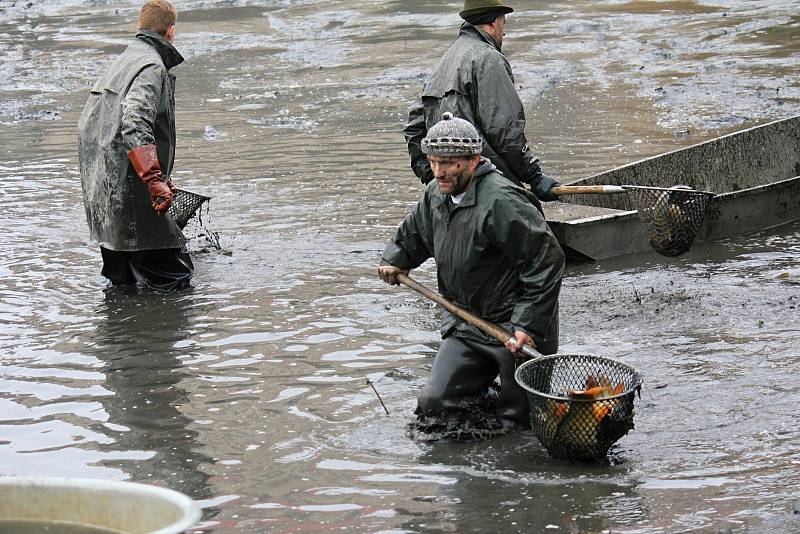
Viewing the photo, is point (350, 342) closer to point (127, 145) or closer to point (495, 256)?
point (495, 256)

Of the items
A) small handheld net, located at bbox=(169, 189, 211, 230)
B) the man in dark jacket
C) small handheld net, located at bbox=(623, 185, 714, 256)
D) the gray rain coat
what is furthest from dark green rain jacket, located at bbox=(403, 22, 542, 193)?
small handheld net, located at bbox=(169, 189, 211, 230)

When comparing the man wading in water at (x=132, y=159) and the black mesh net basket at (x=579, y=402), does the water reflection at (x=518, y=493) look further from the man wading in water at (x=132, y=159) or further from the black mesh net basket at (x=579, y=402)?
the man wading in water at (x=132, y=159)

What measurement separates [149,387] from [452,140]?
2.62 metres

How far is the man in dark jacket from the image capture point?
8.11m

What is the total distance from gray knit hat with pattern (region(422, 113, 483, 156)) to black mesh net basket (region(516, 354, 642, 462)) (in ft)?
3.56

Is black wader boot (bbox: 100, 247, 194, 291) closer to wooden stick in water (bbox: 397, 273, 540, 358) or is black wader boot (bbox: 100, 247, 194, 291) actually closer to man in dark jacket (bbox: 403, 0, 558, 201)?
man in dark jacket (bbox: 403, 0, 558, 201)

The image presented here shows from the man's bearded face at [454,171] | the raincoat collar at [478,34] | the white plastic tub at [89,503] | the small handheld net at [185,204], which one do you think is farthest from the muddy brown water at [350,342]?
the raincoat collar at [478,34]

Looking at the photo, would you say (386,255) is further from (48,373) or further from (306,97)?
(306,97)

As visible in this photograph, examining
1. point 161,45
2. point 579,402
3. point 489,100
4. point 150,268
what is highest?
point 161,45

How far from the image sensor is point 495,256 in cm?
629

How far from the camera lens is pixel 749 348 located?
762 cm

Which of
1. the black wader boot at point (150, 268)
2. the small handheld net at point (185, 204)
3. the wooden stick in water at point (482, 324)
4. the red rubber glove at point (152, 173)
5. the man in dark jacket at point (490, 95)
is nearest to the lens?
the wooden stick in water at point (482, 324)

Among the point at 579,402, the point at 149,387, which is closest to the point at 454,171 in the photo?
the point at 579,402

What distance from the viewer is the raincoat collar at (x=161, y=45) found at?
9359 mm
